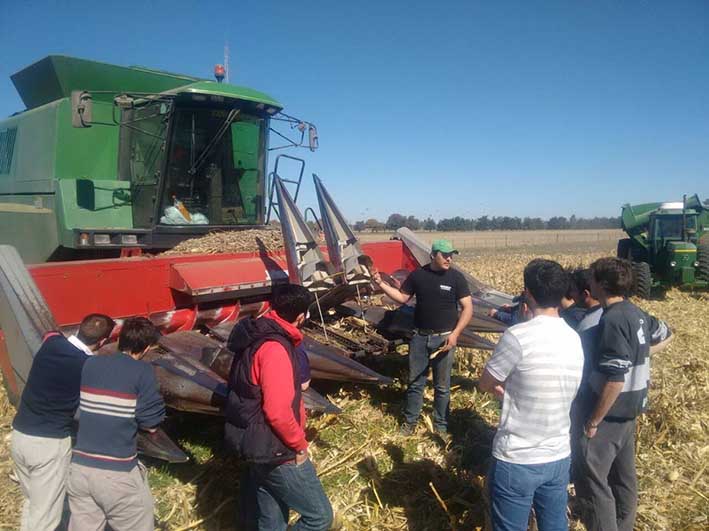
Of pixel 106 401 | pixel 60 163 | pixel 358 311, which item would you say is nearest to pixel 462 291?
pixel 358 311

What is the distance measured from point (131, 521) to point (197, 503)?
922mm

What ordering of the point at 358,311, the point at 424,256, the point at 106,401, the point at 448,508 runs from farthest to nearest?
the point at 424,256 < the point at 358,311 < the point at 448,508 < the point at 106,401

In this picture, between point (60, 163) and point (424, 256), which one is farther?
point (424, 256)

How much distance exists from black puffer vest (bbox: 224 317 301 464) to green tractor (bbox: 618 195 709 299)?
33.9 ft

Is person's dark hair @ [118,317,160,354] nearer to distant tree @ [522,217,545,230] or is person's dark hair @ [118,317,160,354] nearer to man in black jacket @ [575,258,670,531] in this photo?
man in black jacket @ [575,258,670,531]

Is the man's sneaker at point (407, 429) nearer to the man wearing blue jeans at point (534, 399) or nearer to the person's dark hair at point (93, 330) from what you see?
the man wearing blue jeans at point (534, 399)

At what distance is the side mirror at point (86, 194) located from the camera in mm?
5165

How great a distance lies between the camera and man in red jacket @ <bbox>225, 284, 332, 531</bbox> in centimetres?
215

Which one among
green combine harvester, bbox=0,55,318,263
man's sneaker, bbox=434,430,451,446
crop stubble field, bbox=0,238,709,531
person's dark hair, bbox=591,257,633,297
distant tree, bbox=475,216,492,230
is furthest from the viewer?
distant tree, bbox=475,216,492,230

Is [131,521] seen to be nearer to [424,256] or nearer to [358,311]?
[358,311]

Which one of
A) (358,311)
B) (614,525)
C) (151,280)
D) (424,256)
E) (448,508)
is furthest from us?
(424,256)

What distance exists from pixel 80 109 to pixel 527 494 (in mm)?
4489

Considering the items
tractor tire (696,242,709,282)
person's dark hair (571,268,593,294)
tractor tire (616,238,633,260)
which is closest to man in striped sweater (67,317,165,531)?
person's dark hair (571,268,593,294)

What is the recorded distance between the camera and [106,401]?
2.27 meters
